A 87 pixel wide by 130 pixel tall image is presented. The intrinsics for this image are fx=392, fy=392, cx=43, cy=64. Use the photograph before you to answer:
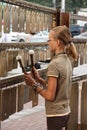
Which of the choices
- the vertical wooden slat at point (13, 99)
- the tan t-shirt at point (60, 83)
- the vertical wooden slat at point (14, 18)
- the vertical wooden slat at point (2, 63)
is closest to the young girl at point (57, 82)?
the tan t-shirt at point (60, 83)

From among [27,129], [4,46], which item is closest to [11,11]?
[4,46]

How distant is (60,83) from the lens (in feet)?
10.6

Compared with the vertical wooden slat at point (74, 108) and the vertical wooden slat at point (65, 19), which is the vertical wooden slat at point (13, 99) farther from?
the vertical wooden slat at point (65, 19)

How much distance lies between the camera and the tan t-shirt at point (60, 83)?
3.19 metres

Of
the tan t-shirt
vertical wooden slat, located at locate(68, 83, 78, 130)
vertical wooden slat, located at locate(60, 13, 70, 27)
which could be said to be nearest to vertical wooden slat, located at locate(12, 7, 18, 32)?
the tan t-shirt

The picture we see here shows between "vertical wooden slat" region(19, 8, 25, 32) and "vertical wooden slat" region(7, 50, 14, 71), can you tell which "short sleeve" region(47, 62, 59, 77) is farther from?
"vertical wooden slat" region(19, 8, 25, 32)

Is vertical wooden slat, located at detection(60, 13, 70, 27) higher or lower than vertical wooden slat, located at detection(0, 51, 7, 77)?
higher

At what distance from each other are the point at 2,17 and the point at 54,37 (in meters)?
0.67

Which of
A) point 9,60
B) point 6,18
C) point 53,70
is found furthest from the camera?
point 9,60

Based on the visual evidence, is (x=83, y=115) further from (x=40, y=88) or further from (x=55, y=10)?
(x=40, y=88)

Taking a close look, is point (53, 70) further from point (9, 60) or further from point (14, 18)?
point (14, 18)

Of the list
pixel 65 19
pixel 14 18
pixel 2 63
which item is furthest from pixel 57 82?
pixel 65 19

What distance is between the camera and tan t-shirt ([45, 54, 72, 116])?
10.5 feet

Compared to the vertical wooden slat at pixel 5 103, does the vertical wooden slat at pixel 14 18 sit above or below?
above
